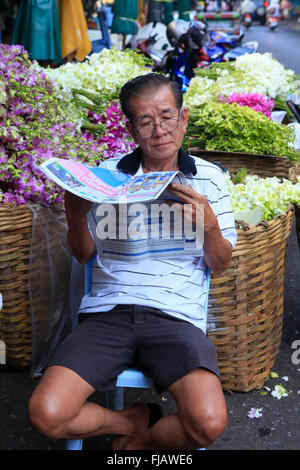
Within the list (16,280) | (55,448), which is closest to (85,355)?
(55,448)

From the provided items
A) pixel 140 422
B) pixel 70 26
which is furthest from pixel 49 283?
pixel 70 26

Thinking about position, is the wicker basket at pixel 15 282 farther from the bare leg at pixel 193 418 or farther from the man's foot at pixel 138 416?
the bare leg at pixel 193 418

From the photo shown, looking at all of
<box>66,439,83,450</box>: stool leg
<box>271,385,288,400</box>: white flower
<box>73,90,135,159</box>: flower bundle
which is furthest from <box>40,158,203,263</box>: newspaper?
<box>73,90,135,159</box>: flower bundle

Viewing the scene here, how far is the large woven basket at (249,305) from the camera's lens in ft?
8.07

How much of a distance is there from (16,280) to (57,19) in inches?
Answer: 134

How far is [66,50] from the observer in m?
5.25

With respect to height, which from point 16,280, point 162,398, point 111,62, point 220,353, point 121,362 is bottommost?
point 162,398

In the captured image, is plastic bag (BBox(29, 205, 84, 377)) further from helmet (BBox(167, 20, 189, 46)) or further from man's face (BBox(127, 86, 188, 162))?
helmet (BBox(167, 20, 189, 46))

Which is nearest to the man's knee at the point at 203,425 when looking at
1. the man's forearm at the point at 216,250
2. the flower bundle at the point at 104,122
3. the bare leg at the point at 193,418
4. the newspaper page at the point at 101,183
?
the bare leg at the point at 193,418

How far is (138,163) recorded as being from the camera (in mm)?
2178

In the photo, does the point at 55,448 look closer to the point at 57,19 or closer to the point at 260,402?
the point at 260,402

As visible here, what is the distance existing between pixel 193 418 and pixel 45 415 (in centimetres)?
46

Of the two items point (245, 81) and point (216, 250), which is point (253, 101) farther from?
point (216, 250)

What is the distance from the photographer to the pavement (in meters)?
2.32
